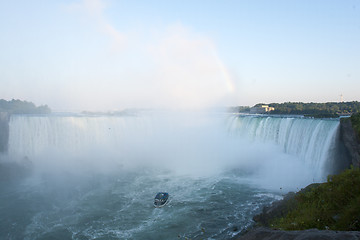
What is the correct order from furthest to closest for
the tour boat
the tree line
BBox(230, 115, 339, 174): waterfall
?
the tree line, BBox(230, 115, 339, 174): waterfall, the tour boat

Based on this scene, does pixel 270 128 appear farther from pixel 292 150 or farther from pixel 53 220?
pixel 53 220

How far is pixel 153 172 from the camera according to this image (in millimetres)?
24938

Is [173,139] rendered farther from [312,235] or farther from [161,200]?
[312,235]

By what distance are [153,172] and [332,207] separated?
1874 centimetres

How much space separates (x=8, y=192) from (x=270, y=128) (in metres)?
25.2

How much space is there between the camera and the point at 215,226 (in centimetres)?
1269

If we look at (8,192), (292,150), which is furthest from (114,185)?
(292,150)

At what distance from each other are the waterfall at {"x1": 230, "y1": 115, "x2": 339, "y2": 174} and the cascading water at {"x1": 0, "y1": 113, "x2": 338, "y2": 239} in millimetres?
88

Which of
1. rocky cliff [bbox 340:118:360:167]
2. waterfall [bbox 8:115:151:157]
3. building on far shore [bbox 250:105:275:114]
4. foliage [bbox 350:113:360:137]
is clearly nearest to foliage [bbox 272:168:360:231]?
rocky cliff [bbox 340:118:360:167]

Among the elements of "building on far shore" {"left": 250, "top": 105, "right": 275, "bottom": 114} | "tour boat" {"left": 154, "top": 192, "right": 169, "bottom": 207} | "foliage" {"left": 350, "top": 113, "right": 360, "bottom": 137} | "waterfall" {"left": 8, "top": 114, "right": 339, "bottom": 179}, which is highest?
"building on far shore" {"left": 250, "top": 105, "right": 275, "bottom": 114}

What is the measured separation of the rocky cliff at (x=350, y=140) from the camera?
14102 mm

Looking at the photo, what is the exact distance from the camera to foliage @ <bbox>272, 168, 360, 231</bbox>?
6.85m

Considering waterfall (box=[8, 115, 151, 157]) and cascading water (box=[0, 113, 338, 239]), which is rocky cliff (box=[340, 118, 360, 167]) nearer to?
cascading water (box=[0, 113, 338, 239])

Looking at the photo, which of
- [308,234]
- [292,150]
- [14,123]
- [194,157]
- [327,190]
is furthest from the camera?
[194,157]
